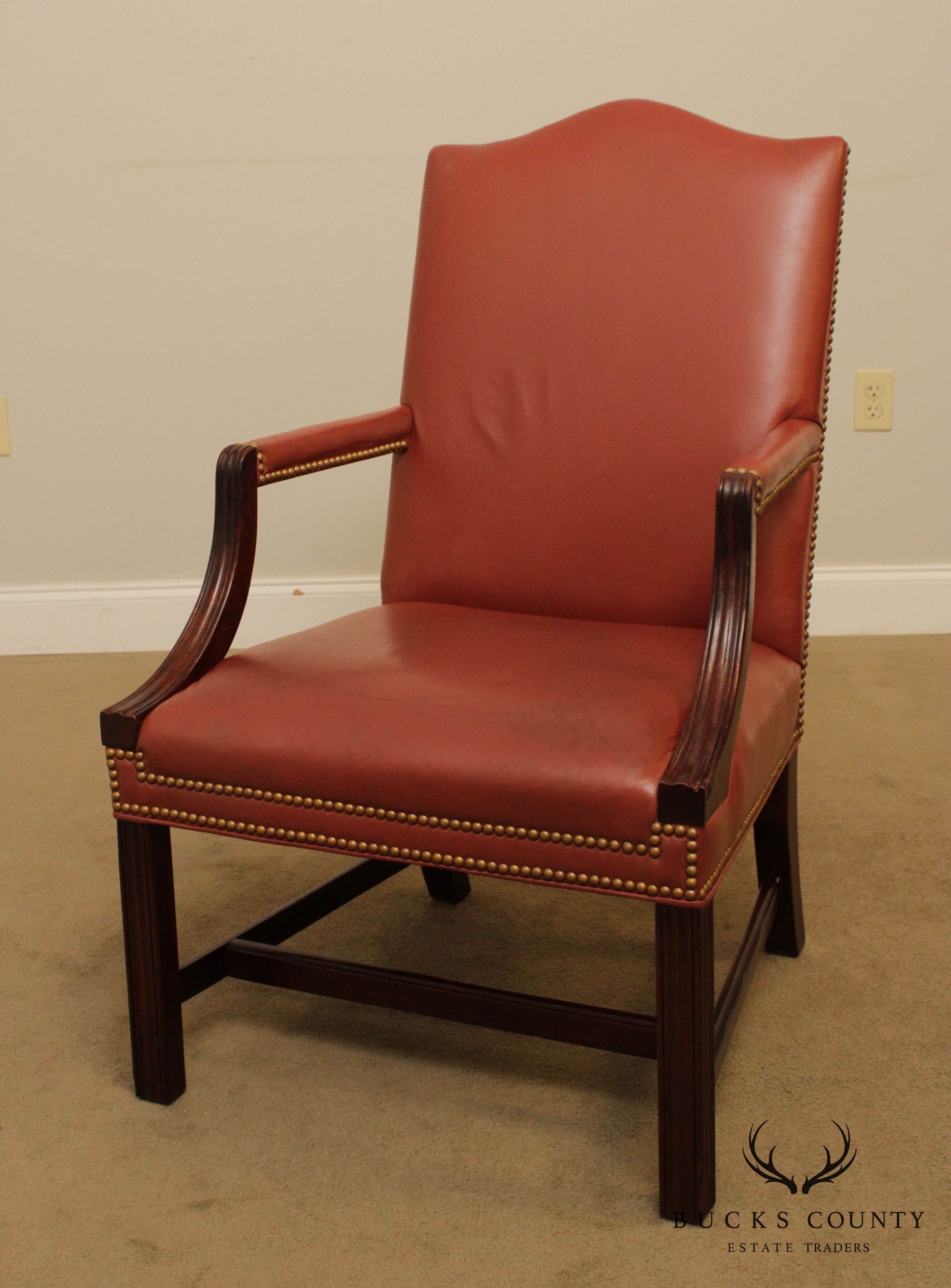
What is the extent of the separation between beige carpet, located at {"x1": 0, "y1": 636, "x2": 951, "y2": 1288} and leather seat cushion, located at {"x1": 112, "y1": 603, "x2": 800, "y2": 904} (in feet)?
0.94

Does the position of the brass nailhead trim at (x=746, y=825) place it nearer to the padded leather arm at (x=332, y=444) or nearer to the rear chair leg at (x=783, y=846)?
the rear chair leg at (x=783, y=846)

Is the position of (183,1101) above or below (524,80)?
below

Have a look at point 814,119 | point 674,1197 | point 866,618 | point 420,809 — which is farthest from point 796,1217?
point 814,119

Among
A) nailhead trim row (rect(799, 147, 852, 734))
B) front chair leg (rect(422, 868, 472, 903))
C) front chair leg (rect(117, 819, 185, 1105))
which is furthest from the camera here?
front chair leg (rect(422, 868, 472, 903))

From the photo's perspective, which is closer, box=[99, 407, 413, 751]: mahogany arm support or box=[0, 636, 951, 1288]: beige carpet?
box=[0, 636, 951, 1288]: beige carpet

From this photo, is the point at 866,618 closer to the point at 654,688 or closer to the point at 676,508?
the point at 676,508

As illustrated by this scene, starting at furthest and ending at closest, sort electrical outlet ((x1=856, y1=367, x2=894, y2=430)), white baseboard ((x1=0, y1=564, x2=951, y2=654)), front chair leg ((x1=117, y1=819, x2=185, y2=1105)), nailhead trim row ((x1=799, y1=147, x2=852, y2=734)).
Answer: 1. white baseboard ((x1=0, y1=564, x2=951, y2=654))
2. electrical outlet ((x1=856, y1=367, x2=894, y2=430))
3. nailhead trim row ((x1=799, y1=147, x2=852, y2=734))
4. front chair leg ((x1=117, y1=819, x2=185, y2=1105))

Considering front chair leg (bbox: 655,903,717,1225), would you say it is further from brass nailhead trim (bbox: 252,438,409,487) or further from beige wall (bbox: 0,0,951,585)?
beige wall (bbox: 0,0,951,585)

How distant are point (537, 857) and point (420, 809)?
10 cm

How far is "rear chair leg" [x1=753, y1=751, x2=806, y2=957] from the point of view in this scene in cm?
135

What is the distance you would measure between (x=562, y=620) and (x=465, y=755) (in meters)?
0.39

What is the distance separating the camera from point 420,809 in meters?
0.98

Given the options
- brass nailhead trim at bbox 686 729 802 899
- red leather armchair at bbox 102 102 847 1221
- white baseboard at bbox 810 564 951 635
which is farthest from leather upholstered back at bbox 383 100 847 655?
white baseboard at bbox 810 564 951 635

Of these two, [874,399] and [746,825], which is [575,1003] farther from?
[874,399]
